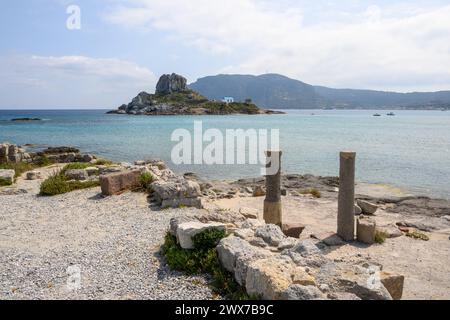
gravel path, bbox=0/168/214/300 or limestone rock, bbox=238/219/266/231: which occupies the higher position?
limestone rock, bbox=238/219/266/231

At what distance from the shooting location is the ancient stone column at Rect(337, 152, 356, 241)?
13008 millimetres

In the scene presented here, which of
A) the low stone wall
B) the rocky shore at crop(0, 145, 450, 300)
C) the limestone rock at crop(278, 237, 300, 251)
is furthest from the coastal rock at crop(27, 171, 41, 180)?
the limestone rock at crop(278, 237, 300, 251)

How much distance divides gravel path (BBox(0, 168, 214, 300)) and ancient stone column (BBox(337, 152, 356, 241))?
17.4 feet

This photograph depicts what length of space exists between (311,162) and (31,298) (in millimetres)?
32424

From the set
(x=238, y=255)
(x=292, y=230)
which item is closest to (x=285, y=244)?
(x=238, y=255)

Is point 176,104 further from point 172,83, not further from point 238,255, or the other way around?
point 238,255

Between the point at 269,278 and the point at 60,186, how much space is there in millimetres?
12248

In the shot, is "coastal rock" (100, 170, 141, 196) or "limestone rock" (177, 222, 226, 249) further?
"coastal rock" (100, 170, 141, 196)

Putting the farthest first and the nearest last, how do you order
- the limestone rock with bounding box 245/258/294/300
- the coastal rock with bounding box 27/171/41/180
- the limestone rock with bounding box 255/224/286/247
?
1. the coastal rock with bounding box 27/171/41/180
2. the limestone rock with bounding box 255/224/286/247
3. the limestone rock with bounding box 245/258/294/300

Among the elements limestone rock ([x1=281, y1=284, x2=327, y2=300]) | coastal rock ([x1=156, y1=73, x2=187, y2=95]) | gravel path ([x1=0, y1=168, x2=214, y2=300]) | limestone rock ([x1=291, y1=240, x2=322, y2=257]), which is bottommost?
gravel path ([x1=0, y1=168, x2=214, y2=300])

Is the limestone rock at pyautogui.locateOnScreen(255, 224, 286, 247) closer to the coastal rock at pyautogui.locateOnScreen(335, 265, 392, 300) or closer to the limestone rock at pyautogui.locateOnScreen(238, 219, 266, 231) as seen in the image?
the limestone rock at pyautogui.locateOnScreen(238, 219, 266, 231)

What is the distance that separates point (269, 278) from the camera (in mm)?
6465
